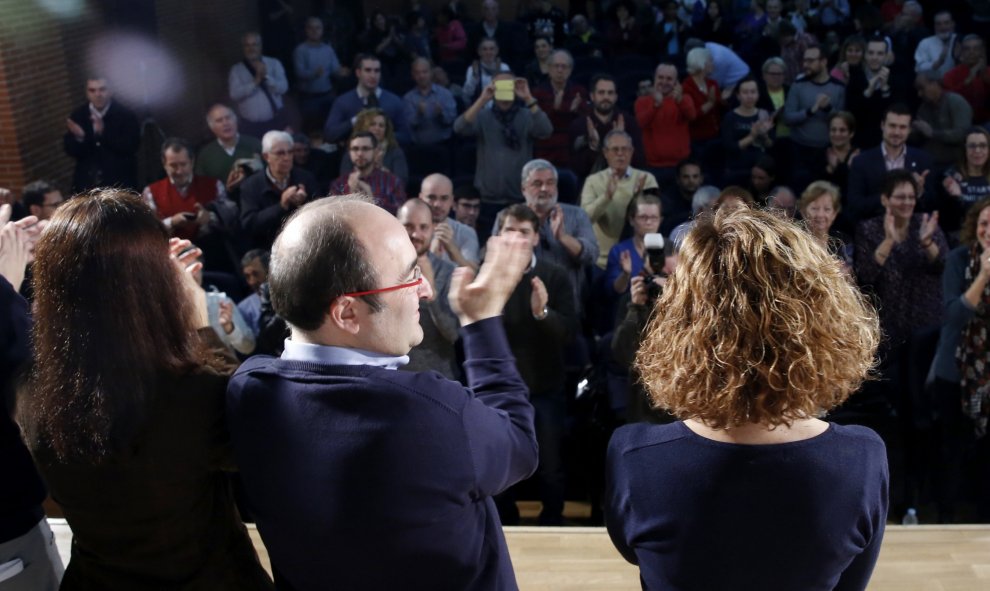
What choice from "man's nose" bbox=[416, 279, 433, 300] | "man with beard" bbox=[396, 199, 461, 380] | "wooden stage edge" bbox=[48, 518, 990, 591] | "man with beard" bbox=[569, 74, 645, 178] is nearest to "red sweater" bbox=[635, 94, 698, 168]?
"man with beard" bbox=[569, 74, 645, 178]

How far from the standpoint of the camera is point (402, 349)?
1.25m

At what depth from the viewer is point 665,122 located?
538 centimetres

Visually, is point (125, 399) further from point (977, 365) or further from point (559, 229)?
point (559, 229)

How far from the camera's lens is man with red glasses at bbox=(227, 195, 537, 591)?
3.75 ft

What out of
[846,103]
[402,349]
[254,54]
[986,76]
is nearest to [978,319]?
[402,349]

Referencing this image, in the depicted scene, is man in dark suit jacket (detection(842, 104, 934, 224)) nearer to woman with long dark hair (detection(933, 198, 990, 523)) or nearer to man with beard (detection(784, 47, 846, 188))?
man with beard (detection(784, 47, 846, 188))

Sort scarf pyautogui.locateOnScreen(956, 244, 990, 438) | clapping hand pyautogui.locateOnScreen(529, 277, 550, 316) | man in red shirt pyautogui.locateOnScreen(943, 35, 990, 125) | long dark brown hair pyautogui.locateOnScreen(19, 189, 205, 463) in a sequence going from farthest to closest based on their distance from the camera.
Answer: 1. man in red shirt pyautogui.locateOnScreen(943, 35, 990, 125)
2. scarf pyautogui.locateOnScreen(956, 244, 990, 438)
3. clapping hand pyautogui.locateOnScreen(529, 277, 550, 316)
4. long dark brown hair pyautogui.locateOnScreen(19, 189, 205, 463)

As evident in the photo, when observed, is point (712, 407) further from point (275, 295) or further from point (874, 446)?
point (275, 295)

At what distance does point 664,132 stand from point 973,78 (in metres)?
2.01

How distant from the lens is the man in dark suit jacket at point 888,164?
4.51m

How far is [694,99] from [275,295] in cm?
500

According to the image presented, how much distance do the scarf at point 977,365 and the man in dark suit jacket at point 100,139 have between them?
163 inches

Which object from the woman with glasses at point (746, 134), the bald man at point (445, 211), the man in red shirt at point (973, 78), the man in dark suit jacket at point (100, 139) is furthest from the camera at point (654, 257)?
the man in red shirt at point (973, 78)

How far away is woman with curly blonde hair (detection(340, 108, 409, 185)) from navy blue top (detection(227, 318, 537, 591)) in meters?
3.73
